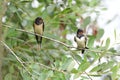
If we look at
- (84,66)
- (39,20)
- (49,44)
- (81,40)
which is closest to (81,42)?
(81,40)

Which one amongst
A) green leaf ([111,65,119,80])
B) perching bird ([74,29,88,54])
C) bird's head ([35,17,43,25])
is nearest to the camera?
green leaf ([111,65,119,80])

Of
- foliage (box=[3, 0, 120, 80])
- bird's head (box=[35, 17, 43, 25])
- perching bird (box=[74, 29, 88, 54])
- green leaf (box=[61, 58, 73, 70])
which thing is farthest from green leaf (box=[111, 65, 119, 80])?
bird's head (box=[35, 17, 43, 25])

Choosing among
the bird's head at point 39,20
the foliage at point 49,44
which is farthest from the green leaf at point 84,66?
the bird's head at point 39,20

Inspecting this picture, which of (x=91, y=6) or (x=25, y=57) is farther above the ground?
(x=91, y=6)

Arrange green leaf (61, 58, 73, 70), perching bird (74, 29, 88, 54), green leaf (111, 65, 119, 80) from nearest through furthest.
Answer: green leaf (111, 65, 119, 80)
green leaf (61, 58, 73, 70)
perching bird (74, 29, 88, 54)

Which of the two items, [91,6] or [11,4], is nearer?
[11,4]

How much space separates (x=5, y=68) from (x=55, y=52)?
0.40m

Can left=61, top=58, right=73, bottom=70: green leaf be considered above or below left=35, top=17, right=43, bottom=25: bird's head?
below

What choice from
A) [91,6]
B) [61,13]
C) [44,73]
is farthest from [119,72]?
[91,6]

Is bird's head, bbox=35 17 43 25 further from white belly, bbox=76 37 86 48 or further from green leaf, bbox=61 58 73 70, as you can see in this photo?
green leaf, bbox=61 58 73 70

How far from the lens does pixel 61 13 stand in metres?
3.01

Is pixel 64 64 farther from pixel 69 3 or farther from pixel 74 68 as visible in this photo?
pixel 69 3

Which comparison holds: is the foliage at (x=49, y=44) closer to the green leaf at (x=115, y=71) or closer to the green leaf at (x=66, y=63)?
the green leaf at (x=66, y=63)

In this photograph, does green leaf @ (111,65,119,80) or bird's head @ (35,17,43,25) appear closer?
green leaf @ (111,65,119,80)
